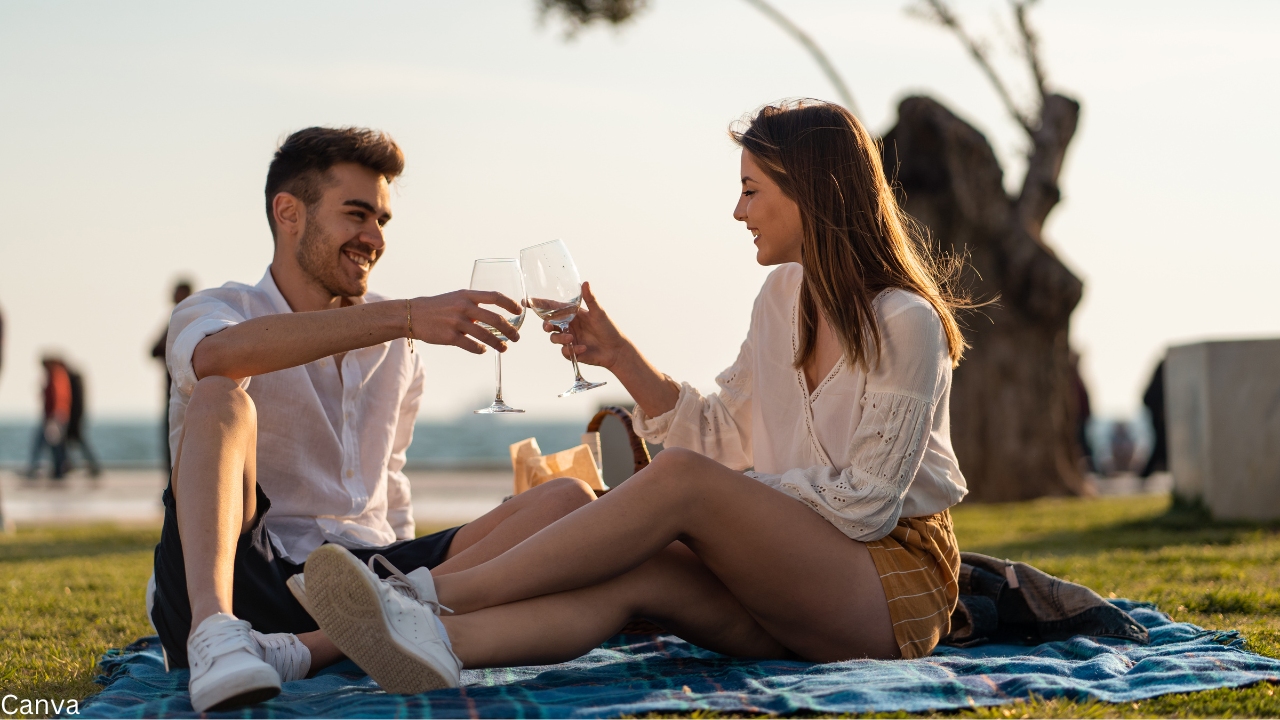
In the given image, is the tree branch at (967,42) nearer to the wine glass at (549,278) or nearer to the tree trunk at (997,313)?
the tree trunk at (997,313)

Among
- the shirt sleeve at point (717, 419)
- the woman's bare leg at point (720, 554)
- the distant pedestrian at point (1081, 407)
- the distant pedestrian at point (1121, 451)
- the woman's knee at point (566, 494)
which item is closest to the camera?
the woman's bare leg at point (720, 554)

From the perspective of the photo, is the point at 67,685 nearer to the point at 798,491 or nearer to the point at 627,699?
the point at 627,699

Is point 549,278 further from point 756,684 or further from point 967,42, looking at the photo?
point 967,42

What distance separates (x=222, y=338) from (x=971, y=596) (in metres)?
2.46

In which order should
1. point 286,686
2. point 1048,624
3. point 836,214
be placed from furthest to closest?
point 1048,624 < point 836,214 < point 286,686

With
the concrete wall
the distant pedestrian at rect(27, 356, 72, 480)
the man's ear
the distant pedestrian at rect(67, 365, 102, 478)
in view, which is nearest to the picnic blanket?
the man's ear

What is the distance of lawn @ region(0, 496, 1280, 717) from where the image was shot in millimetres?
3141

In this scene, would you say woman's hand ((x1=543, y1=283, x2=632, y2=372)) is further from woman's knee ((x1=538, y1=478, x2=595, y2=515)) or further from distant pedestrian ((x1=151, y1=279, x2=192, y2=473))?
distant pedestrian ((x1=151, y1=279, x2=192, y2=473))

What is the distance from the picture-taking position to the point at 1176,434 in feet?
28.4

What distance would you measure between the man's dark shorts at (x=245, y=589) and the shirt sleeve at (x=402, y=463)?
1.93 feet

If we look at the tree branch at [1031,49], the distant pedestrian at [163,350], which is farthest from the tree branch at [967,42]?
the distant pedestrian at [163,350]

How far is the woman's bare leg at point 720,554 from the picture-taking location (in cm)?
283

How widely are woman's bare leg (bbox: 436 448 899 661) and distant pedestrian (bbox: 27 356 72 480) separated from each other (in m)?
16.7

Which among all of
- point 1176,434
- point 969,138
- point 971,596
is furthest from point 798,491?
point 969,138
